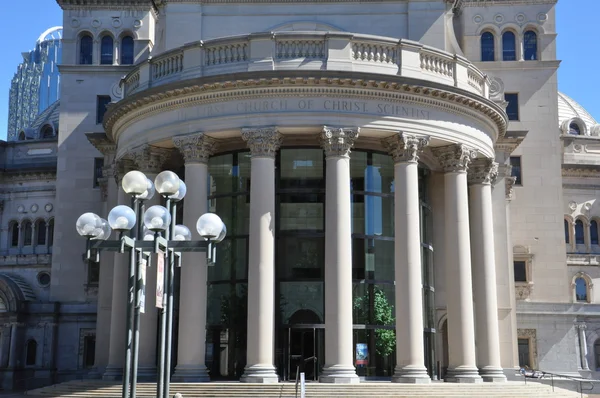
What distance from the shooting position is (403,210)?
3547 centimetres

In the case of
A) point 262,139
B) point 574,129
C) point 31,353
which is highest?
point 574,129

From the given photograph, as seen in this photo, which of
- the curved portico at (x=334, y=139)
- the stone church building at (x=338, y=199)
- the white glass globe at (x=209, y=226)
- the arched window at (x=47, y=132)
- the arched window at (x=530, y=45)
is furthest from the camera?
the arched window at (x=47, y=132)

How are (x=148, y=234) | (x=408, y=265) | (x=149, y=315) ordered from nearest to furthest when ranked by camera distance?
(x=148, y=234)
(x=408, y=265)
(x=149, y=315)

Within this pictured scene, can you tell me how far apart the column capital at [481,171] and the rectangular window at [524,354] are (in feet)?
45.5

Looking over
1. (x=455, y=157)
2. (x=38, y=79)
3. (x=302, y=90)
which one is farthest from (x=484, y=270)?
(x=38, y=79)

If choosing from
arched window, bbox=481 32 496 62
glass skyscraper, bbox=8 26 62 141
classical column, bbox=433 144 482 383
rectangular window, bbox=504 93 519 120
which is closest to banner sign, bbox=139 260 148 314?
classical column, bbox=433 144 482 383

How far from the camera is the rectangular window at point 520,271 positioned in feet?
166

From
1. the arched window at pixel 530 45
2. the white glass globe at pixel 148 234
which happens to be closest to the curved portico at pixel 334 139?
the white glass globe at pixel 148 234

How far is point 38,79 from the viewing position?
175250 mm

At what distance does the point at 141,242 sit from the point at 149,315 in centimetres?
2052

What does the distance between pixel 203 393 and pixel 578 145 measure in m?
40.4

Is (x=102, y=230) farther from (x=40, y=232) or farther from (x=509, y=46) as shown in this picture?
(x=40, y=232)

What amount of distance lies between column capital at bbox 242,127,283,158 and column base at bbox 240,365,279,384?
353 inches

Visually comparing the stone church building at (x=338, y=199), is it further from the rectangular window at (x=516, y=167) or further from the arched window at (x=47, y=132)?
the arched window at (x=47, y=132)
